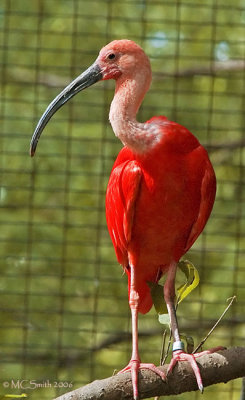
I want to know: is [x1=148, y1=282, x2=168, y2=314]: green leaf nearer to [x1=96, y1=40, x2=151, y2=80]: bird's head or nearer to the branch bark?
the branch bark

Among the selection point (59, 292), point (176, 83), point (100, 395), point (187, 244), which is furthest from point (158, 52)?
point (100, 395)

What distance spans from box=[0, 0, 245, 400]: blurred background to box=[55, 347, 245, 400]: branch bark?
235 centimetres

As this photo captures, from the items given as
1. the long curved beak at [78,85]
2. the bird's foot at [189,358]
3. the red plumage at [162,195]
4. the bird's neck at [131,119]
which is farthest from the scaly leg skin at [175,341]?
the long curved beak at [78,85]

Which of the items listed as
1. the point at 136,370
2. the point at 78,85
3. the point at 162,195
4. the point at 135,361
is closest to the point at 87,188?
the point at 78,85

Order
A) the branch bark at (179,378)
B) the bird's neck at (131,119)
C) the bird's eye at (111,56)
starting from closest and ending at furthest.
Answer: the branch bark at (179,378) < the bird's neck at (131,119) < the bird's eye at (111,56)

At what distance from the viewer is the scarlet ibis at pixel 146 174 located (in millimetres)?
2670

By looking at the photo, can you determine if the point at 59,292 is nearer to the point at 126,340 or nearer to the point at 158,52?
the point at 126,340

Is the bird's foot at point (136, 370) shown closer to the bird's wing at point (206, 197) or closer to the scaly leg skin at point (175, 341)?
the scaly leg skin at point (175, 341)

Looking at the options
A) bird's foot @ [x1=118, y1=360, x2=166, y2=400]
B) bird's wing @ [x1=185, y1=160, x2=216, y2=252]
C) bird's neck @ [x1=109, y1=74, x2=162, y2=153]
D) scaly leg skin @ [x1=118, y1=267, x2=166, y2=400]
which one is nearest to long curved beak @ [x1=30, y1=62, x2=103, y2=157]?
bird's neck @ [x1=109, y1=74, x2=162, y2=153]

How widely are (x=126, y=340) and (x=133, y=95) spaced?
8.36ft

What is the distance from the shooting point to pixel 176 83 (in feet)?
17.3

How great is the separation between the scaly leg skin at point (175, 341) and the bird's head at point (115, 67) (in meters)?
0.66

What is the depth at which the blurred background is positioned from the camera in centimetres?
497

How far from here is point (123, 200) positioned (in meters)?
2.77
